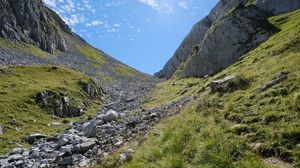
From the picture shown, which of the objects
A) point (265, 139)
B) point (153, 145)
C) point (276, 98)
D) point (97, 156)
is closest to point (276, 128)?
point (265, 139)

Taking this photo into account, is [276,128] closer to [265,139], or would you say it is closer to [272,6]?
[265,139]

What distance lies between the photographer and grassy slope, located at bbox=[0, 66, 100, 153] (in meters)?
29.3

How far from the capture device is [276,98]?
58.9 feet

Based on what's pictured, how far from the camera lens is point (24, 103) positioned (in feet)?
119

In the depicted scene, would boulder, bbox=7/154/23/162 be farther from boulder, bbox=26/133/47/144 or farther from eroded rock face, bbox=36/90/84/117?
eroded rock face, bbox=36/90/84/117

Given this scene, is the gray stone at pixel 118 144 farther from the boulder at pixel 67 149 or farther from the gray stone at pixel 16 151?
the gray stone at pixel 16 151

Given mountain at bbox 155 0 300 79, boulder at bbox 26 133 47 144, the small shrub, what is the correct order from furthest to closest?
mountain at bbox 155 0 300 79 < boulder at bbox 26 133 47 144 < the small shrub

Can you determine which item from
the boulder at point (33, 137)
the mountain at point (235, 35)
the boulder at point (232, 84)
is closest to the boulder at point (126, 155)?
the boulder at point (232, 84)

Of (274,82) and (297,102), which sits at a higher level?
(274,82)

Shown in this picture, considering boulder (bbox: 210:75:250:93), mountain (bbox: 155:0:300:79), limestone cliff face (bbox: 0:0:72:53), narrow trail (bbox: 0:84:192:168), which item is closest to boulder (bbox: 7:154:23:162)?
narrow trail (bbox: 0:84:192:168)

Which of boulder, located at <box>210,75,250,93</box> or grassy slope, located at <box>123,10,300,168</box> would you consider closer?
grassy slope, located at <box>123,10,300,168</box>

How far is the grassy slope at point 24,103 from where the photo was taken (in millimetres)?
29266

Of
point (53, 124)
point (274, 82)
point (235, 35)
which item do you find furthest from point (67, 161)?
point (235, 35)

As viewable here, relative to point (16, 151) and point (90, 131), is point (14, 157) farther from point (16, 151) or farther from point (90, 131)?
point (90, 131)
